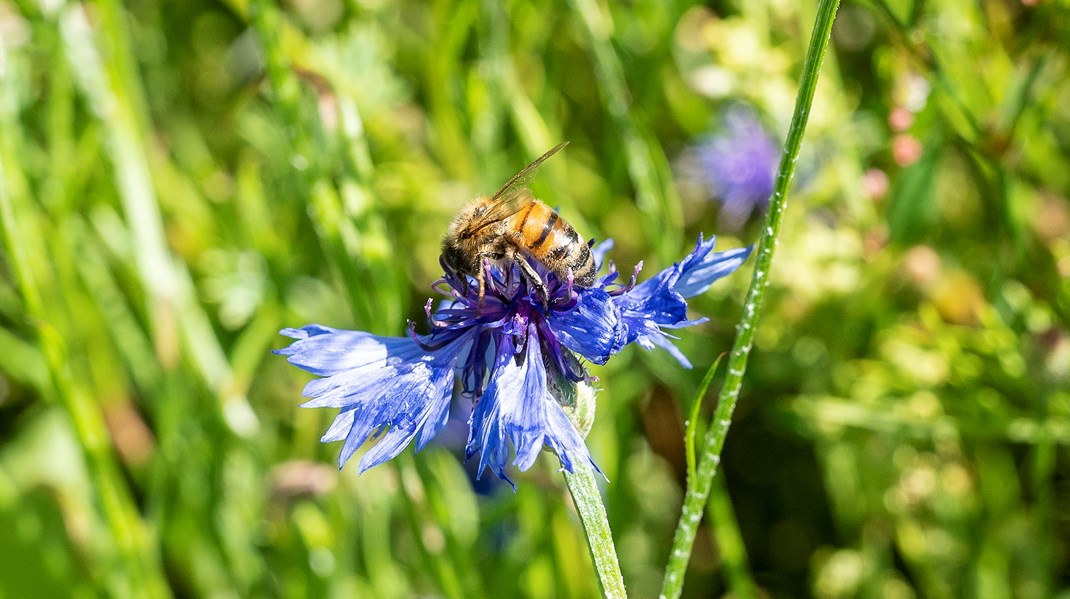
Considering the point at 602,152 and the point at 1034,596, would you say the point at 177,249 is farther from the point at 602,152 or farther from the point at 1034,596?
the point at 1034,596

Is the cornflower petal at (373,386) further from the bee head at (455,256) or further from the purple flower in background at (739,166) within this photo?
the purple flower in background at (739,166)

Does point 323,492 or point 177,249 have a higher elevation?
point 177,249

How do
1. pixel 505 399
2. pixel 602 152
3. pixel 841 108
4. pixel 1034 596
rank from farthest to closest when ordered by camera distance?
pixel 602 152 < pixel 841 108 < pixel 1034 596 < pixel 505 399

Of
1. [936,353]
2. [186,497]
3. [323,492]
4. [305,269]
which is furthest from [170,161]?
[936,353]

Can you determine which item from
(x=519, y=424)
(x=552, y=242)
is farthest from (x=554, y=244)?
(x=519, y=424)

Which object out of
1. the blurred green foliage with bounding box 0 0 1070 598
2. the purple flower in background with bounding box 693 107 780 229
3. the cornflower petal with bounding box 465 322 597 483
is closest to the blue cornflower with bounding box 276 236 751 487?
the cornflower petal with bounding box 465 322 597 483

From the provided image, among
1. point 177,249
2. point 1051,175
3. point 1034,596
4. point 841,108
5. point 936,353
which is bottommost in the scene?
point 1034,596

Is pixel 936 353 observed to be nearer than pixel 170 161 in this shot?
Yes
